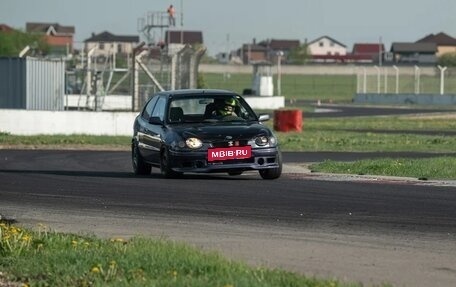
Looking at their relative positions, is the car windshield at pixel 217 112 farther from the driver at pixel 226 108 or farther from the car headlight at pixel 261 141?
the car headlight at pixel 261 141

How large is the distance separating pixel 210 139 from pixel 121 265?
9822 mm

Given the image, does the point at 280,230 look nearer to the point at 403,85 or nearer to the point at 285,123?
the point at 285,123

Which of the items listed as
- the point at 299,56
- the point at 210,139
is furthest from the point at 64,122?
the point at 299,56

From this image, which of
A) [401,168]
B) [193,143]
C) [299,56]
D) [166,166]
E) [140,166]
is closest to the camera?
[193,143]

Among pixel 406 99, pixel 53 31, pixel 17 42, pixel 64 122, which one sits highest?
pixel 64 122

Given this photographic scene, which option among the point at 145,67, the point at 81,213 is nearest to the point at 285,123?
the point at 145,67

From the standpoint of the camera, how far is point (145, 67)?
47750mm

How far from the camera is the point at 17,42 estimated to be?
4461 inches

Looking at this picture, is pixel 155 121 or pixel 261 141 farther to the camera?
pixel 155 121

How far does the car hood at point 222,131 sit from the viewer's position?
19.8m

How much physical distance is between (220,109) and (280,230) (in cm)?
825

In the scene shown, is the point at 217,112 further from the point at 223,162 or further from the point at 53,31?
the point at 53,31

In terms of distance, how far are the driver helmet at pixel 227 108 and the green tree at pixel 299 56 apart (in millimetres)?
157974

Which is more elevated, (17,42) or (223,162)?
(223,162)
